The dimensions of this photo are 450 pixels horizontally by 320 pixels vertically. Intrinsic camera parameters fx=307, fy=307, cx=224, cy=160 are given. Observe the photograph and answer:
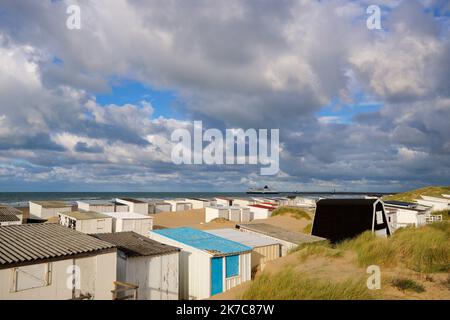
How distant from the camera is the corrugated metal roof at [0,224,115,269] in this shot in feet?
29.8

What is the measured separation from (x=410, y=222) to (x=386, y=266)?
20.4 metres

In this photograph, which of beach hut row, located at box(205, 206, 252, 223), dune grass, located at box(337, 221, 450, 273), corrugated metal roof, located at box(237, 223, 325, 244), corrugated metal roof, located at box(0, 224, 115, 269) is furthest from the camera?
beach hut row, located at box(205, 206, 252, 223)

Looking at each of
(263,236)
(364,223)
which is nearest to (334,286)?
(263,236)

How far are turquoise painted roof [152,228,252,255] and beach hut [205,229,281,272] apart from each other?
1263 mm

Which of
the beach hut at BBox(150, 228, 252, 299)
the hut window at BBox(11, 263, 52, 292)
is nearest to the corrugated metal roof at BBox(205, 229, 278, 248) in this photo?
the beach hut at BBox(150, 228, 252, 299)

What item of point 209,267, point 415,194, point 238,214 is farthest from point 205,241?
point 415,194

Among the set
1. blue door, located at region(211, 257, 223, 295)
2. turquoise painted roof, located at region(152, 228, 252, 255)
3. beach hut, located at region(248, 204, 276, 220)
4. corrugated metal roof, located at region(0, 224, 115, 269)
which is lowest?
beach hut, located at region(248, 204, 276, 220)

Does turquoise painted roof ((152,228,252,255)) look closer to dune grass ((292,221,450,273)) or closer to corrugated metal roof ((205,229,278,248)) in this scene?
corrugated metal roof ((205,229,278,248))

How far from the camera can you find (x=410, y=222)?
1148 inches

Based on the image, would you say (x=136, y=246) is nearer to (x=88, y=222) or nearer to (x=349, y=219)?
(x=88, y=222)

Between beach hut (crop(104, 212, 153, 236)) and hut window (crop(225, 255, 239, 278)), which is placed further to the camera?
beach hut (crop(104, 212, 153, 236))

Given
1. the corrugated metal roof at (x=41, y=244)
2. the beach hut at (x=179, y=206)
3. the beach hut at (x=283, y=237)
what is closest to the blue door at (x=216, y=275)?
the corrugated metal roof at (x=41, y=244)

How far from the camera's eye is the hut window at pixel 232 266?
47.6 ft
